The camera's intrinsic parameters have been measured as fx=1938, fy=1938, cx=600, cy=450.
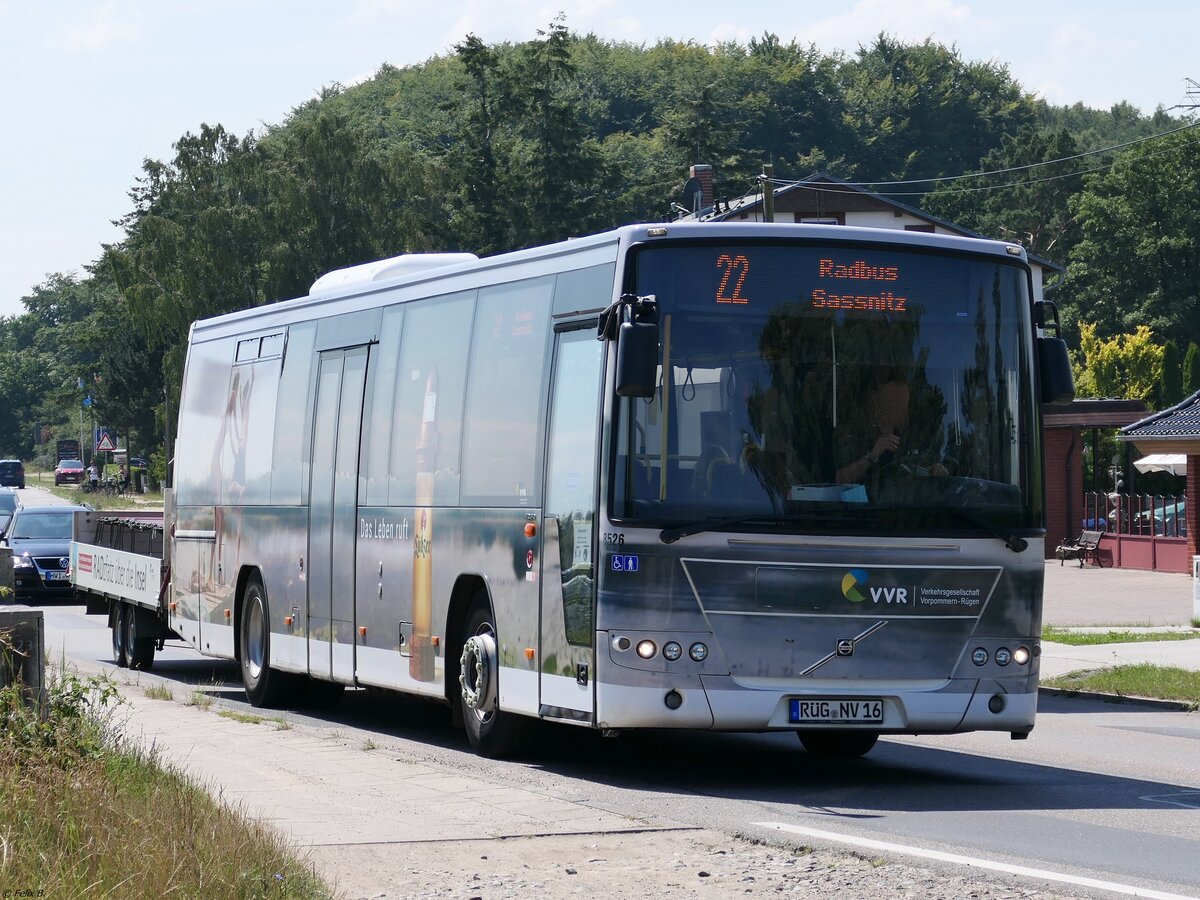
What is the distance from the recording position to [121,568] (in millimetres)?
22062

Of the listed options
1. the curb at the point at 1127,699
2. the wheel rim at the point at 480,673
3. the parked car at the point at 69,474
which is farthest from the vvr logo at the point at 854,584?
the parked car at the point at 69,474

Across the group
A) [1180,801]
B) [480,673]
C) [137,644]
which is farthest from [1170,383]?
[1180,801]

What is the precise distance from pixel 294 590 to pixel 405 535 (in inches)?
104

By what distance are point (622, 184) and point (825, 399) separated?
71913mm

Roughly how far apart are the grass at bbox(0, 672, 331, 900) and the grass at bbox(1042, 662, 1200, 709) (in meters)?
11.1

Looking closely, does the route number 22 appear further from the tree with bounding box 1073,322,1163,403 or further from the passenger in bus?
the tree with bounding box 1073,322,1163,403

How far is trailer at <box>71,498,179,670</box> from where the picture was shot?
20.6 metres

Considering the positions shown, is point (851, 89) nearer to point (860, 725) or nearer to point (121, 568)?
point (121, 568)

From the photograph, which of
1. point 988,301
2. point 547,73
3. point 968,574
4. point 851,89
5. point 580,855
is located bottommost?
point 580,855

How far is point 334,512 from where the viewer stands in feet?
51.0

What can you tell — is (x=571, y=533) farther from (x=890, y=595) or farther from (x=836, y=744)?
(x=836, y=744)

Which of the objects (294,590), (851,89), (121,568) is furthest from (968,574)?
(851,89)

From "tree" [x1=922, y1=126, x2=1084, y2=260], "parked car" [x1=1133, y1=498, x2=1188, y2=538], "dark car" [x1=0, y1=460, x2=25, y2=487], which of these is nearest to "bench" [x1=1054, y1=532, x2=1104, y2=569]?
"parked car" [x1=1133, y1=498, x2=1188, y2=538]

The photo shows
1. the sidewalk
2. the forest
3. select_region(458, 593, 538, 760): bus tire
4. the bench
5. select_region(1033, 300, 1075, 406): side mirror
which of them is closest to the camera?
select_region(1033, 300, 1075, 406): side mirror
